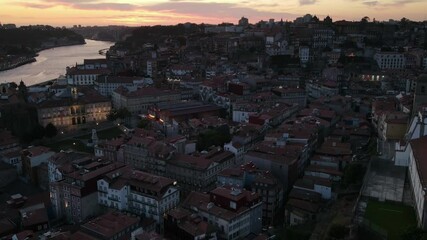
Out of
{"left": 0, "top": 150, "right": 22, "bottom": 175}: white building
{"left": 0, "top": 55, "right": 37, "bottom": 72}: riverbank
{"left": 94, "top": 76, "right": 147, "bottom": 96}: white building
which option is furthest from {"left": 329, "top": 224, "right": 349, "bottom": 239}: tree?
{"left": 0, "top": 55, "right": 37, "bottom": 72}: riverbank

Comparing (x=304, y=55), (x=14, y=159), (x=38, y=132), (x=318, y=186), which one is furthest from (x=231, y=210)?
(x=304, y=55)

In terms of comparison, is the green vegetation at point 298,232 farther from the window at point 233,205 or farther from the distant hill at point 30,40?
the distant hill at point 30,40

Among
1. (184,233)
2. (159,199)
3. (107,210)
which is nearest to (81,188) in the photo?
(107,210)

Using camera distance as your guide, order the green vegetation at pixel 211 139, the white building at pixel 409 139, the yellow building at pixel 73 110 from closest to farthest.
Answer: the white building at pixel 409 139, the green vegetation at pixel 211 139, the yellow building at pixel 73 110

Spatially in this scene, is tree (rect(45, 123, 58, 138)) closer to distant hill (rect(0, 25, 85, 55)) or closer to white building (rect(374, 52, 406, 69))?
white building (rect(374, 52, 406, 69))

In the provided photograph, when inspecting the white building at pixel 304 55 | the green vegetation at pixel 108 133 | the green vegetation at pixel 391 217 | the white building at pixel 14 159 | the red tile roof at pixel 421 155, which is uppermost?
the white building at pixel 304 55

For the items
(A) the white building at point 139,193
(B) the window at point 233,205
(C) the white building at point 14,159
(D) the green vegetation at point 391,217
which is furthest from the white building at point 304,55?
(D) the green vegetation at point 391,217
